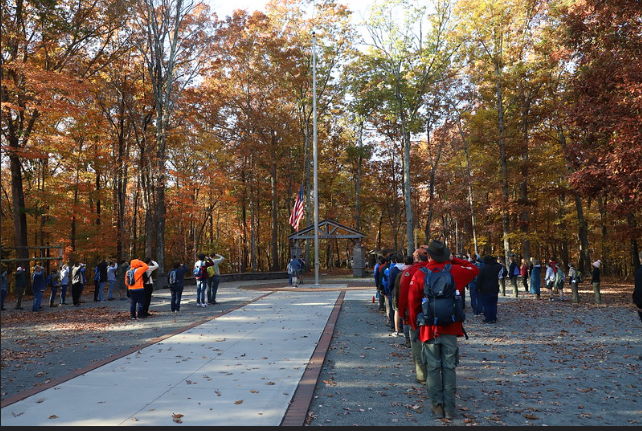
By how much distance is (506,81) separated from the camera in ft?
84.6

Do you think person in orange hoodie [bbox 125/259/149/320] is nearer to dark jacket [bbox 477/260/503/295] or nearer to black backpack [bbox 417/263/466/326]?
dark jacket [bbox 477/260/503/295]

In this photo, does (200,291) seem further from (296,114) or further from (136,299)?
(296,114)

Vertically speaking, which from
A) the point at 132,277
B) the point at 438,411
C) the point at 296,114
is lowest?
the point at 438,411

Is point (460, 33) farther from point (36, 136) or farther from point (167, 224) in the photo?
point (167, 224)

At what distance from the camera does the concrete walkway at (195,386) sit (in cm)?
471

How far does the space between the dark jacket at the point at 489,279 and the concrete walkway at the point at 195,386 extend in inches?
179

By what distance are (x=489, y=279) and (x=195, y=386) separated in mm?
8353

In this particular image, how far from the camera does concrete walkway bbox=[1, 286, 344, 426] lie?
4711mm

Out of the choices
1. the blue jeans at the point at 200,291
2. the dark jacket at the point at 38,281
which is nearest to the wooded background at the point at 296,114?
the dark jacket at the point at 38,281

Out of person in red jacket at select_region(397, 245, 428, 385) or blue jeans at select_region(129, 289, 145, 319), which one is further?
blue jeans at select_region(129, 289, 145, 319)

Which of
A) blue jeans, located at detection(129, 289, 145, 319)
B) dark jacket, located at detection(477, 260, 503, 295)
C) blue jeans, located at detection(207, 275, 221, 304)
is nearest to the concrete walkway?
blue jeans, located at detection(129, 289, 145, 319)

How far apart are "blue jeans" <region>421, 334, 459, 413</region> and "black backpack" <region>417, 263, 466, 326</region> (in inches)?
9.1

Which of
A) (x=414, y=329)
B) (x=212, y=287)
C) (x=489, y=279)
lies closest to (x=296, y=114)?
(x=212, y=287)

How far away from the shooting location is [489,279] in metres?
11.5
